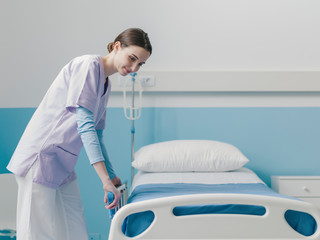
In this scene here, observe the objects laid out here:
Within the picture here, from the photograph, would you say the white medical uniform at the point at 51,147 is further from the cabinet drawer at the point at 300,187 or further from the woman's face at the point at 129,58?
the cabinet drawer at the point at 300,187

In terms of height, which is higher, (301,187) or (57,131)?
(57,131)

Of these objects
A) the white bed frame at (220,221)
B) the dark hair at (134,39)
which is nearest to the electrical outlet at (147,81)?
the dark hair at (134,39)

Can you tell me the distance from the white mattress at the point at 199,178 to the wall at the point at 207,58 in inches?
21.0

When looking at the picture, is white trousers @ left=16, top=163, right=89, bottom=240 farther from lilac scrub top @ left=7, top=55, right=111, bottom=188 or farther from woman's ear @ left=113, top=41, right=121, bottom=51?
woman's ear @ left=113, top=41, right=121, bottom=51

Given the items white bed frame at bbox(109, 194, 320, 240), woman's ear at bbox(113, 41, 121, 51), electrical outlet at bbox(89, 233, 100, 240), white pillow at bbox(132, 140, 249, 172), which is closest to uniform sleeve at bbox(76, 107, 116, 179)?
white bed frame at bbox(109, 194, 320, 240)

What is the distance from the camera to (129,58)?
147 centimetres

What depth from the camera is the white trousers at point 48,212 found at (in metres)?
1.42

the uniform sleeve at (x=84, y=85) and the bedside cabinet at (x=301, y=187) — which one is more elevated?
the uniform sleeve at (x=84, y=85)

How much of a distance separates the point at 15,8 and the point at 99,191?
59.7 inches

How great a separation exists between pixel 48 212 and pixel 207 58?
1.74 metres

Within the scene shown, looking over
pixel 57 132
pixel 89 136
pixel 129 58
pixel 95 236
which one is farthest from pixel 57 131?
pixel 95 236

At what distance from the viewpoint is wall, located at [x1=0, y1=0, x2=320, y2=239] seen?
275 cm

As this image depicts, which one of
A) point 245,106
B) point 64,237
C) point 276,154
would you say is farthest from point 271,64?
point 64,237

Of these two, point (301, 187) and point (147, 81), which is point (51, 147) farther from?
point (301, 187)
